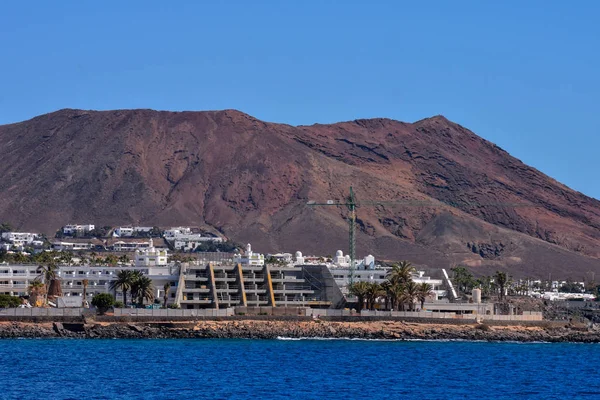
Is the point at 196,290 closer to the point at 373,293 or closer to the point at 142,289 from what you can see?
the point at 142,289

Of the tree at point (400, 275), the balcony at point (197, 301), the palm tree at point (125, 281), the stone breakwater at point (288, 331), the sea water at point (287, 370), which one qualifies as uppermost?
the tree at point (400, 275)

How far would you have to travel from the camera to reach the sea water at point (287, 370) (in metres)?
76.7

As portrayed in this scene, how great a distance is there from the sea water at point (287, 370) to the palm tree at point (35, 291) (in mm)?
24767

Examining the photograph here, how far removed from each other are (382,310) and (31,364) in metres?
52.8

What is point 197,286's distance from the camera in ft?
451

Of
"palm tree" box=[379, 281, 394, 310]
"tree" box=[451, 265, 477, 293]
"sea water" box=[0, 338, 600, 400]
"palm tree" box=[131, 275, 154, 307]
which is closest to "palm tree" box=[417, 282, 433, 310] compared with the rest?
"palm tree" box=[379, 281, 394, 310]

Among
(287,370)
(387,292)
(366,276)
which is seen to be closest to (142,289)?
(387,292)

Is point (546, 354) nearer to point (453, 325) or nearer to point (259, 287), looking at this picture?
point (453, 325)

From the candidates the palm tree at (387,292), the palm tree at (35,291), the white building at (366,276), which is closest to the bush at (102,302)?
the palm tree at (35,291)

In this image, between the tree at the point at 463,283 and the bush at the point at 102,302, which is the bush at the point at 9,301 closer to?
the bush at the point at 102,302

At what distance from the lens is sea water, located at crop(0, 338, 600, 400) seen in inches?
3019

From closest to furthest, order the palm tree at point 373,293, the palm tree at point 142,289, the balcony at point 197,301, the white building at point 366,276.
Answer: the palm tree at point 142,289 → the palm tree at point 373,293 → the balcony at point 197,301 → the white building at point 366,276

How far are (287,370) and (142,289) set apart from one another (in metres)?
43.4

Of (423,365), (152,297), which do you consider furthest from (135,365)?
(152,297)
